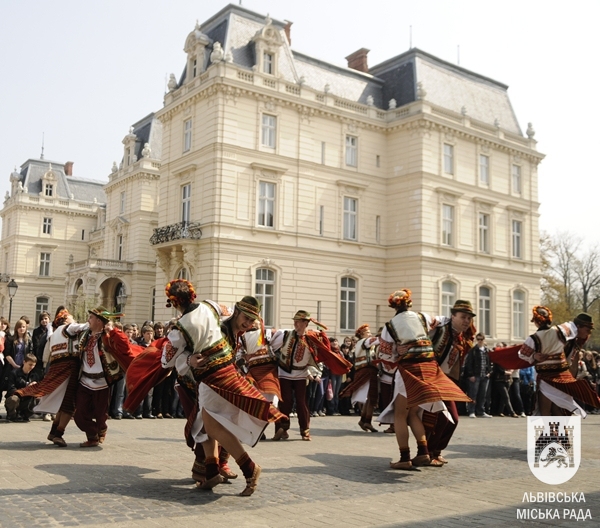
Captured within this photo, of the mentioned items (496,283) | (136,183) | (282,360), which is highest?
(136,183)

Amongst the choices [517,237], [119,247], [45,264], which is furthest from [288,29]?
[45,264]

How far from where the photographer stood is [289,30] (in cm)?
3681

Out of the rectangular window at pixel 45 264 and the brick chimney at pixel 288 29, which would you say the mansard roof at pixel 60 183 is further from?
the brick chimney at pixel 288 29

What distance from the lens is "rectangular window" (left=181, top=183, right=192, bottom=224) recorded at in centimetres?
3170

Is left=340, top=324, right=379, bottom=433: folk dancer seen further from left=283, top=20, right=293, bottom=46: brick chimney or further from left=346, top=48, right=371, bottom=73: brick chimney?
left=346, top=48, right=371, bottom=73: brick chimney

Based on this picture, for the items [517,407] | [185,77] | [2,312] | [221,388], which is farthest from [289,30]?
[2,312]

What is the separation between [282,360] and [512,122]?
1400 inches

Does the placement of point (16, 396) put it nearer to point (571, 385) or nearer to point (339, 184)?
point (571, 385)

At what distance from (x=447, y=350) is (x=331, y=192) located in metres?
25.5

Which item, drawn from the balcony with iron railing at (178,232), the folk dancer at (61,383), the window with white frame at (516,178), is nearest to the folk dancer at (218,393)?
the folk dancer at (61,383)

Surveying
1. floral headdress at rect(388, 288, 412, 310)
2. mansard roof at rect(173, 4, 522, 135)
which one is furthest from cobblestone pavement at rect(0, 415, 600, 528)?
mansard roof at rect(173, 4, 522, 135)

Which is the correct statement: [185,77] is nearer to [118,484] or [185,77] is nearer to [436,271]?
[436,271]

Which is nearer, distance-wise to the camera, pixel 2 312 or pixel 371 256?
pixel 371 256

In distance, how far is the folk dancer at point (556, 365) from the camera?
930 centimetres
